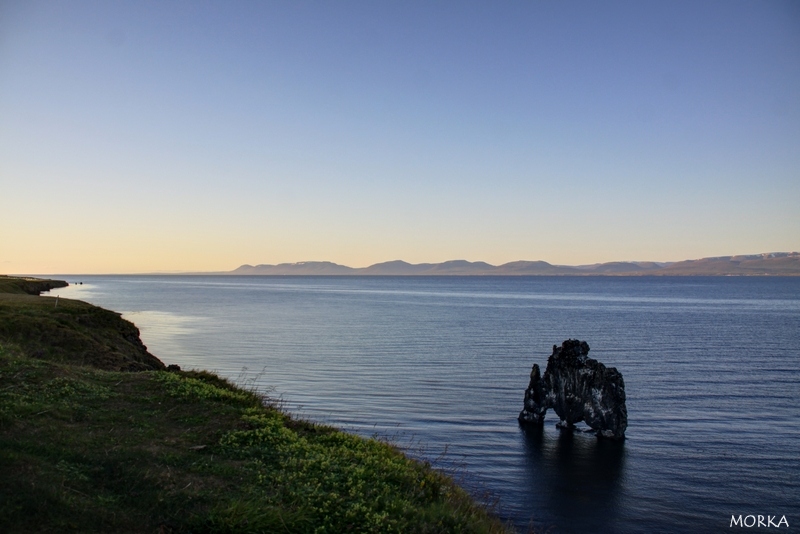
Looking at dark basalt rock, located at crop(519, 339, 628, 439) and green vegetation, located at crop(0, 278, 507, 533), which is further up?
green vegetation, located at crop(0, 278, 507, 533)

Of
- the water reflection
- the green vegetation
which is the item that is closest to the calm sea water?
the water reflection

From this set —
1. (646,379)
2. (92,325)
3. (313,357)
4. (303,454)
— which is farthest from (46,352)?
(646,379)

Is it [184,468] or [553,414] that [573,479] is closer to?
[553,414]

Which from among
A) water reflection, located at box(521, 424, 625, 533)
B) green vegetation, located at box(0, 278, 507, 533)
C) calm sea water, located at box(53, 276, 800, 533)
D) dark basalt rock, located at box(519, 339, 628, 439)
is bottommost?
water reflection, located at box(521, 424, 625, 533)

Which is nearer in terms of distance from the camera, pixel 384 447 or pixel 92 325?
pixel 384 447

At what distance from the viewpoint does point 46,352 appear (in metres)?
28.2

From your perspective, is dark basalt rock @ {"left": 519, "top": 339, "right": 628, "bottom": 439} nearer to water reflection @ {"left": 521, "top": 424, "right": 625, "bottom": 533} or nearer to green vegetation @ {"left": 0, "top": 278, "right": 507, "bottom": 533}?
water reflection @ {"left": 521, "top": 424, "right": 625, "bottom": 533}

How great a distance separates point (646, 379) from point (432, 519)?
37243mm

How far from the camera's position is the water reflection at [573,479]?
19.5m

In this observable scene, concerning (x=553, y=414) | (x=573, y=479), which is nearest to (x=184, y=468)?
(x=573, y=479)

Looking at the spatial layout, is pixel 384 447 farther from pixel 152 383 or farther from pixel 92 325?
pixel 92 325

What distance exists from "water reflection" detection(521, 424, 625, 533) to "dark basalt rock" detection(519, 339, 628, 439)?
957mm

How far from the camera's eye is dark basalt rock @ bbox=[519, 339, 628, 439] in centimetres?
2978

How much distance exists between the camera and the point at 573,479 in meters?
23.8
